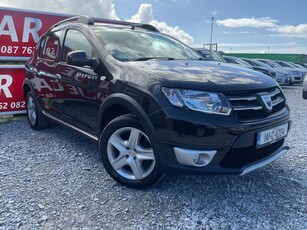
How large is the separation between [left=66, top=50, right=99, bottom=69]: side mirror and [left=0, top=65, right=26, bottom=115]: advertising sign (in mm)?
3431

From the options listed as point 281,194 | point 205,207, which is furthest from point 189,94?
point 281,194

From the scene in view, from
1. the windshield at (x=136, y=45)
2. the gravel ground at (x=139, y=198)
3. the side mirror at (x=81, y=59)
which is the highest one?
the windshield at (x=136, y=45)

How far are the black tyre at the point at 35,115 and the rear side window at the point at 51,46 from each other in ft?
2.47

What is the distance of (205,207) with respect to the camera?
8.32 feet

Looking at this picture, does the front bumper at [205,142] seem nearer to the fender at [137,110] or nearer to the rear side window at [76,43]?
the fender at [137,110]

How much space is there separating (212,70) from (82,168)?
1821 millimetres

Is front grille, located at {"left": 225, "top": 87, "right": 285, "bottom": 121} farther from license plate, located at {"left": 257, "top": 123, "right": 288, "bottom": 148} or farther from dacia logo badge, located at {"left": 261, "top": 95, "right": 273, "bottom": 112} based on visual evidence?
license plate, located at {"left": 257, "top": 123, "right": 288, "bottom": 148}

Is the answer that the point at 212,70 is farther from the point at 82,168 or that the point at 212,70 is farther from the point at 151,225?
the point at 82,168

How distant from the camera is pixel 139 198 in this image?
2656 millimetres

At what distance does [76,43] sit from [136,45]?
0.82 m

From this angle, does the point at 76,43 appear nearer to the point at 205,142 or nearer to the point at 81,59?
→ the point at 81,59

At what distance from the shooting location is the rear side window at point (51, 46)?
13.3ft

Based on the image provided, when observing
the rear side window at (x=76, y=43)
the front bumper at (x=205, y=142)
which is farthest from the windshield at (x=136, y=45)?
the front bumper at (x=205, y=142)

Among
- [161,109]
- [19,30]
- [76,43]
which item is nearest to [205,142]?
[161,109]
